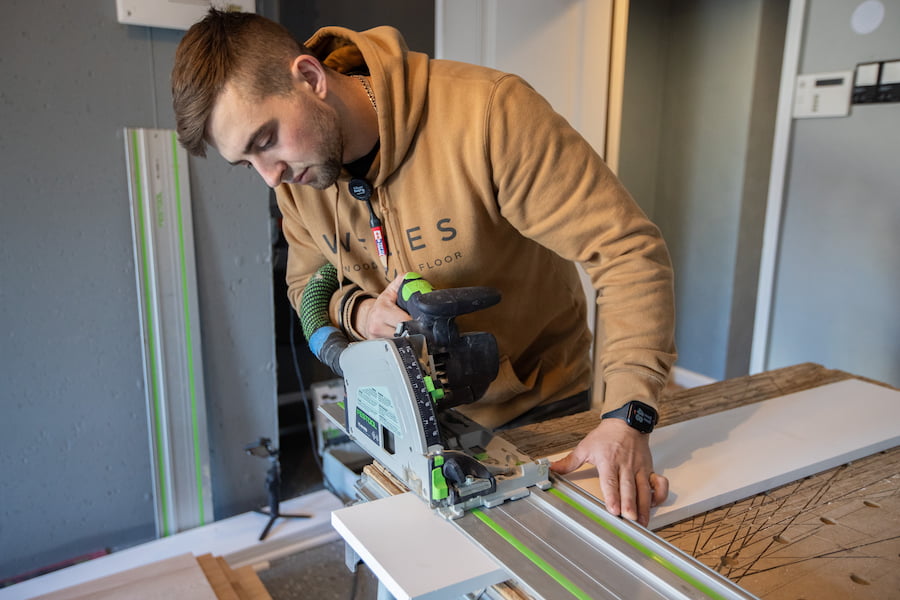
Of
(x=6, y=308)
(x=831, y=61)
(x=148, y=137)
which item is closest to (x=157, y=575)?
(x=6, y=308)

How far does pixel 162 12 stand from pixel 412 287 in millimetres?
1529

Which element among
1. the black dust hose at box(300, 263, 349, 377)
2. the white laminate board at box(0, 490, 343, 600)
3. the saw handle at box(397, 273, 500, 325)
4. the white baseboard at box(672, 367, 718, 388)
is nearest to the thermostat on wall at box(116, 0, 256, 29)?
the black dust hose at box(300, 263, 349, 377)

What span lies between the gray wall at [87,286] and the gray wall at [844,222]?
2.39m

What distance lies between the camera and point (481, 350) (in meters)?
0.96

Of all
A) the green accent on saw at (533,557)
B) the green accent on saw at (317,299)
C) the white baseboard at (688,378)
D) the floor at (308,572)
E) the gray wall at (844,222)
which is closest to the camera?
the green accent on saw at (533,557)

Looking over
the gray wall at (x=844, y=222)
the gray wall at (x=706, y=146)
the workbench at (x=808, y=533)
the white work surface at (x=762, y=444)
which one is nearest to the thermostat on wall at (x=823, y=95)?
the gray wall at (x=844, y=222)

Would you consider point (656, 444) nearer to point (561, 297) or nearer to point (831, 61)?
point (561, 297)

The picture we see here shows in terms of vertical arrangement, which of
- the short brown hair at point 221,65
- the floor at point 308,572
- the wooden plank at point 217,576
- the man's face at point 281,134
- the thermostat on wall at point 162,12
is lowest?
the floor at point 308,572

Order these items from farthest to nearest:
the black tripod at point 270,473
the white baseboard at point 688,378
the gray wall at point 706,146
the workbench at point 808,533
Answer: the white baseboard at point 688,378, the gray wall at point 706,146, the black tripod at point 270,473, the workbench at point 808,533

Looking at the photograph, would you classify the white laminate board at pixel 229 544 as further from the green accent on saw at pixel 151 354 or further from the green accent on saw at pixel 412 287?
the green accent on saw at pixel 412 287

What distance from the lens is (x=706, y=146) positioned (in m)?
3.62

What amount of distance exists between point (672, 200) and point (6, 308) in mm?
3353

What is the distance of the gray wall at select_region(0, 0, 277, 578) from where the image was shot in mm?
1907

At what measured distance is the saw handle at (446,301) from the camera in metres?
0.91
